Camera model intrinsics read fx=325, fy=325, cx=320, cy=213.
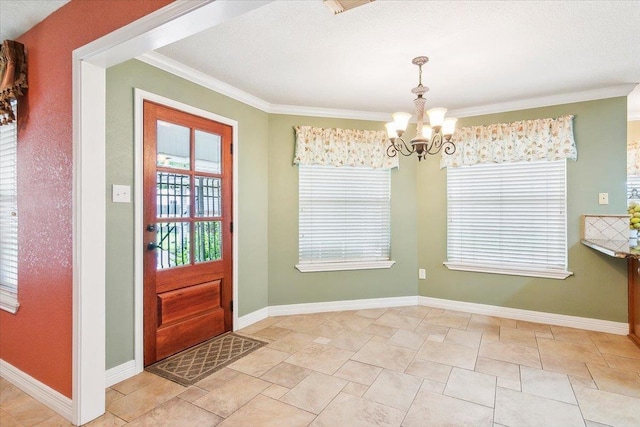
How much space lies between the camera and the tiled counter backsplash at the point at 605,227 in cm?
317

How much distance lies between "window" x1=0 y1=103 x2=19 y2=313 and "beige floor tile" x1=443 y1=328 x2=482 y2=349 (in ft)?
11.5

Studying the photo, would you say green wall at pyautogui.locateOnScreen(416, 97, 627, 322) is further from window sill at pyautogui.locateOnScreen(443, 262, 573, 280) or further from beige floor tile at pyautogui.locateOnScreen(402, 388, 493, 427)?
beige floor tile at pyautogui.locateOnScreen(402, 388, 493, 427)

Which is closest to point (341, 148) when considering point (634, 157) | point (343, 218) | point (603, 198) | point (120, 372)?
point (343, 218)

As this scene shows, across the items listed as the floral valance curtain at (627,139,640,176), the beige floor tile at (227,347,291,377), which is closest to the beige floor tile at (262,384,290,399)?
the beige floor tile at (227,347,291,377)

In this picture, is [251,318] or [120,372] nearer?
[120,372]

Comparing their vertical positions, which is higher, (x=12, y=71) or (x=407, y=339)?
(x=12, y=71)

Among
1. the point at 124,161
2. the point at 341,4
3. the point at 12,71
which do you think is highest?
the point at 341,4

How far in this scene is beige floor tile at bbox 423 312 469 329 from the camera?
3428mm

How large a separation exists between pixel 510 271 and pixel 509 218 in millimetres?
595

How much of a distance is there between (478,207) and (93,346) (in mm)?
3803

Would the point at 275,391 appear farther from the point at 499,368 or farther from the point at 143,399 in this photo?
the point at 499,368

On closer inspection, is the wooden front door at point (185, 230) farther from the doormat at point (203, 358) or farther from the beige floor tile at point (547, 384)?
the beige floor tile at point (547, 384)

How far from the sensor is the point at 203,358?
266cm

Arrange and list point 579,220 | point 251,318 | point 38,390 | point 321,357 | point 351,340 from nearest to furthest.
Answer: point 38,390
point 321,357
point 351,340
point 579,220
point 251,318
